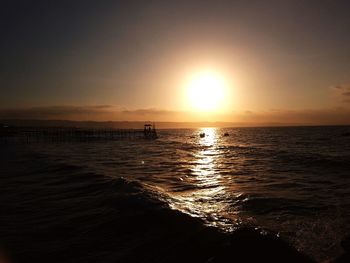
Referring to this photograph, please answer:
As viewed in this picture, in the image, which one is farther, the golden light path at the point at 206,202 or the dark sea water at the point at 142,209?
the golden light path at the point at 206,202

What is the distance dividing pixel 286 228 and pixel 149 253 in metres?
5.14

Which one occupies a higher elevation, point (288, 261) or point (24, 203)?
point (288, 261)

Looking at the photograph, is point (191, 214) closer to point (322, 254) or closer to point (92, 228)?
point (92, 228)

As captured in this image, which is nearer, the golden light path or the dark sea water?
the dark sea water

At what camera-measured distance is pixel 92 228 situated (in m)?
11.5

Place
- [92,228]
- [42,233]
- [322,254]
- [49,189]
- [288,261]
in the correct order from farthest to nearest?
[49,189] → [92,228] → [42,233] → [322,254] → [288,261]

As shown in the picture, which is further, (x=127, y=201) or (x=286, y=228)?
(x=127, y=201)

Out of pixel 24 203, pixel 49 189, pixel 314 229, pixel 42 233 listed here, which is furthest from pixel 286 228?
pixel 49 189

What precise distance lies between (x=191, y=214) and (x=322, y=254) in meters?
5.48

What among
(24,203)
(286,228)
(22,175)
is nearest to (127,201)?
(24,203)

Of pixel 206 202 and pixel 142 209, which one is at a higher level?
pixel 142 209

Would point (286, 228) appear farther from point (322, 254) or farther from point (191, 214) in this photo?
point (191, 214)

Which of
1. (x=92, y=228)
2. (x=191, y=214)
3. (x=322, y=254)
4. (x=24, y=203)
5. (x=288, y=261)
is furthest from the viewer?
(x=24, y=203)

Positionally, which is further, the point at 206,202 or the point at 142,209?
the point at 206,202
